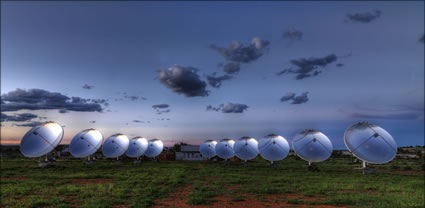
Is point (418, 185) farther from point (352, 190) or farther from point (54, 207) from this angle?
point (54, 207)

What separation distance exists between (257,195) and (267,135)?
25.2 m

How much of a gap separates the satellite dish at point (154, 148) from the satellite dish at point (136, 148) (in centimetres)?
402

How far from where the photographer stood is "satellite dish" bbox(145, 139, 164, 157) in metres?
57.5

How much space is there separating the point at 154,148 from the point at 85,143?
714 inches

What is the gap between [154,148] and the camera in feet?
191

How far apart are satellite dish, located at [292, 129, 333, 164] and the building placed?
41.0 m

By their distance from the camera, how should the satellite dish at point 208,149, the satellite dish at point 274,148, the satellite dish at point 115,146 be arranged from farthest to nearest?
1. the satellite dish at point 208,149
2. the satellite dish at point 115,146
3. the satellite dish at point 274,148

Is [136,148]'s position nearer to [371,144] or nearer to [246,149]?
[246,149]

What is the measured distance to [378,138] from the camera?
27672mm

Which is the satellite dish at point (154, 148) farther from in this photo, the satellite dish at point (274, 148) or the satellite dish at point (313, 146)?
the satellite dish at point (313, 146)

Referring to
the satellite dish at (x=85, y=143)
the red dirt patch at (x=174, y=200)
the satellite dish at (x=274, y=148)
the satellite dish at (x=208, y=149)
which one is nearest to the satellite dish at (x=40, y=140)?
the satellite dish at (x=85, y=143)

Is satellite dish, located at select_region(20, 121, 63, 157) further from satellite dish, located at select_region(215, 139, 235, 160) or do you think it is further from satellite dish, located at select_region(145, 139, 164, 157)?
satellite dish, located at select_region(215, 139, 235, 160)

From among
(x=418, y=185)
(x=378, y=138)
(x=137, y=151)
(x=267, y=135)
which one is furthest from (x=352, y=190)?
(x=137, y=151)

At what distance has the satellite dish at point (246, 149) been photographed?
43781 mm
